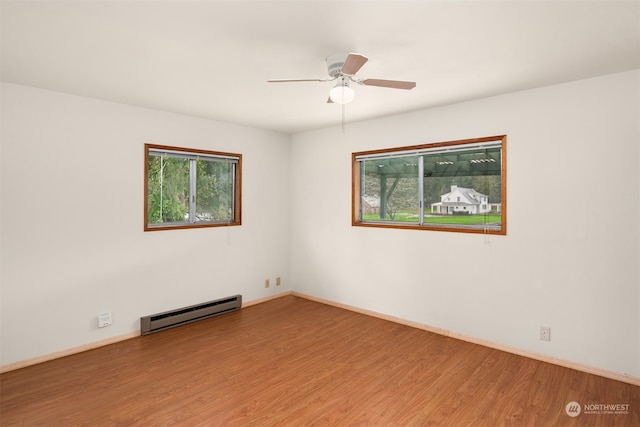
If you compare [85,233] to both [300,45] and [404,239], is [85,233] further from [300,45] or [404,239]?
[404,239]

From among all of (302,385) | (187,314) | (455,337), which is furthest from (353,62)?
(187,314)

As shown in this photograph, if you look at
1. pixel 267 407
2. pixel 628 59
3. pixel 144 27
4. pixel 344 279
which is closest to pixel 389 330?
pixel 344 279

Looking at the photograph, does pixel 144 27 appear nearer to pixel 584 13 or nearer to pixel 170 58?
pixel 170 58

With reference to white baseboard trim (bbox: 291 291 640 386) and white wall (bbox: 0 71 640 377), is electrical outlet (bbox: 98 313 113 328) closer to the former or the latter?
white wall (bbox: 0 71 640 377)

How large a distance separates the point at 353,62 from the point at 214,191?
2.94 metres

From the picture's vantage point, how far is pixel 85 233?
3293mm

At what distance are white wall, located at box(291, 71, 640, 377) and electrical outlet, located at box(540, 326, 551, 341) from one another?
1.5 inches

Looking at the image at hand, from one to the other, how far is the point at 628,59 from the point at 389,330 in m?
3.06

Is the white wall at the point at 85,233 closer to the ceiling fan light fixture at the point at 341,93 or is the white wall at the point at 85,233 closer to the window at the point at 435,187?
the window at the point at 435,187

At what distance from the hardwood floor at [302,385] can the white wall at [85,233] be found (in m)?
0.39

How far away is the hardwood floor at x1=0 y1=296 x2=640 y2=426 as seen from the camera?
2281mm

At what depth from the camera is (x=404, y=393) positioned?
8.43 feet

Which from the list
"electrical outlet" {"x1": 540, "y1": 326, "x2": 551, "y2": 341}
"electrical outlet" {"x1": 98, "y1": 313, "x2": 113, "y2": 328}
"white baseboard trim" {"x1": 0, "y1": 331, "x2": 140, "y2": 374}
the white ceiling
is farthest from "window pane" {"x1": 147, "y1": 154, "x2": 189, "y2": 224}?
"electrical outlet" {"x1": 540, "y1": 326, "x2": 551, "y2": 341}

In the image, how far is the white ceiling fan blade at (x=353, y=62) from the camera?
1930mm
